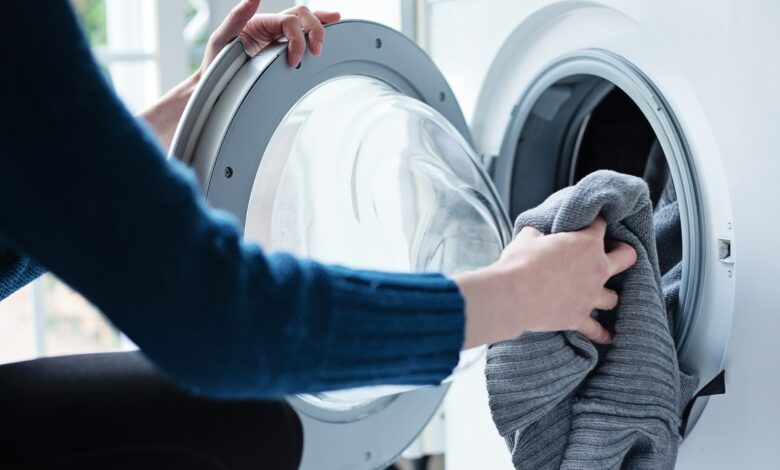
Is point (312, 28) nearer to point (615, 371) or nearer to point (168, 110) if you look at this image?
point (168, 110)

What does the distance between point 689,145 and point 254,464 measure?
516 mm

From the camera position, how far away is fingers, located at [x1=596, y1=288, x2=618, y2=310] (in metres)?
0.80

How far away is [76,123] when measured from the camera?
0.49m

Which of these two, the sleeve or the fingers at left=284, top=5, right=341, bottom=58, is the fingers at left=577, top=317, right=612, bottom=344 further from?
the sleeve

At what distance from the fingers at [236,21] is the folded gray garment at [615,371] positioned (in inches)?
15.6

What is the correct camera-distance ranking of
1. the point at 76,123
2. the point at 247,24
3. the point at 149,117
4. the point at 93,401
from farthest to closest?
the point at 149,117
the point at 247,24
the point at 93,401
the point at 76,123

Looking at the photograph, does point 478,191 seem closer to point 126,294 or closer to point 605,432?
point 605,432

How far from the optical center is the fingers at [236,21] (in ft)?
3.15

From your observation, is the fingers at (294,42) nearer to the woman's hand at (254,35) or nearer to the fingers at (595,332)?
the woman's hand at (254,35)

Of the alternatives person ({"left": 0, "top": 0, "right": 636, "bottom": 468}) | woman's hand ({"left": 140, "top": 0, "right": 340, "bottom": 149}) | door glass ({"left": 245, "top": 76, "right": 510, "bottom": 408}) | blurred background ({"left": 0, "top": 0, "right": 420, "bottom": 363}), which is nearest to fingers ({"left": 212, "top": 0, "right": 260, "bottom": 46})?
woman's hand ({"left": 140, "top": 0, "right": 340, "bottom": 149})

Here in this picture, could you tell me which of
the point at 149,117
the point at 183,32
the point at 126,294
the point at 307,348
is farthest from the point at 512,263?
the point at 183,32

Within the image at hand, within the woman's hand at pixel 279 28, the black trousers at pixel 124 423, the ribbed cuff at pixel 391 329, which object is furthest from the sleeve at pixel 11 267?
the ribbed cuff at pixel 391 329

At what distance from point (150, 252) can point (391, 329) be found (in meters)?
0.18

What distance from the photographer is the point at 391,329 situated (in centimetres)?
60
